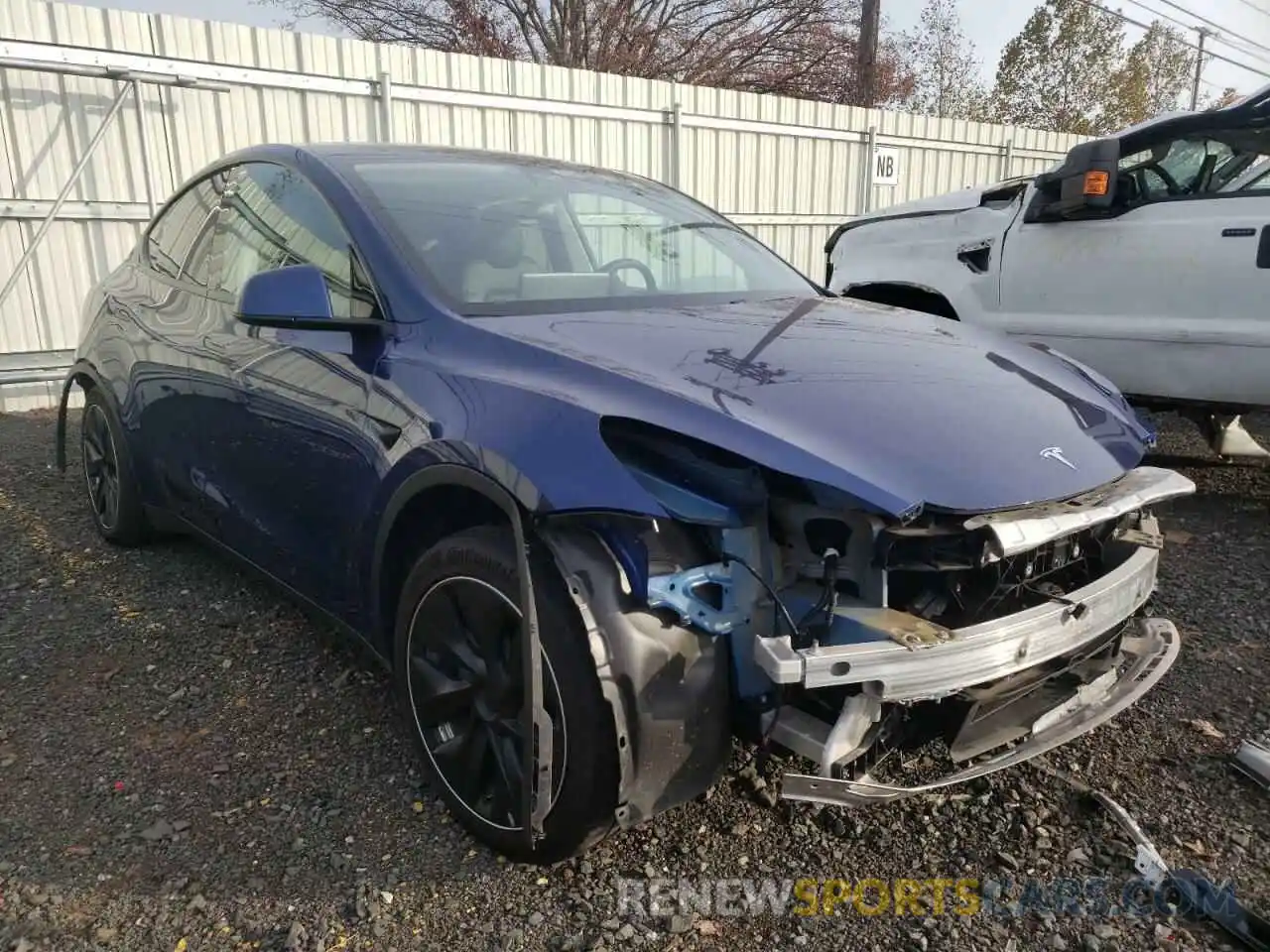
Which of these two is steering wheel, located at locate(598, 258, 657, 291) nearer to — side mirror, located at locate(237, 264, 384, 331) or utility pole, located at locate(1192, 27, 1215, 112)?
side mirror, located at locate(237, 264, 384, 331)

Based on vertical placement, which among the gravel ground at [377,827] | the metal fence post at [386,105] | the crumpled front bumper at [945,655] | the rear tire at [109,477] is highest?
the metal fence post at [386,105]

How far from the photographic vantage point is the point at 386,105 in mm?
8039

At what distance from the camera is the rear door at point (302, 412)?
7.89 feet

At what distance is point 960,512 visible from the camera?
5.92ft

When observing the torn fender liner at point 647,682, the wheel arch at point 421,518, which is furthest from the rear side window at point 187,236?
the torn fender liner at point 647,682

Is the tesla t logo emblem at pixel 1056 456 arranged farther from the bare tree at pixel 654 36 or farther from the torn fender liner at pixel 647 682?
the bare tree at pixel 654 36

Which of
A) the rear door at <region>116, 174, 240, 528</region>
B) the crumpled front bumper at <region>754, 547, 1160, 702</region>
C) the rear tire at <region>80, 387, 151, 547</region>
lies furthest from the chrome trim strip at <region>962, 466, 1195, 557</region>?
the rear tire at <region>80, 387, 151, 547</region>

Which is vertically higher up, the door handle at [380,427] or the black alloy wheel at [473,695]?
the door handle at [380,427]

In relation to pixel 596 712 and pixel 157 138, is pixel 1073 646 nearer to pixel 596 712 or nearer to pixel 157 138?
pixel 596 712

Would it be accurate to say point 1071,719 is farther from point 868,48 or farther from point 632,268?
point 868,48

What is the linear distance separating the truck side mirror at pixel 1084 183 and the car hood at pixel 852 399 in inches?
88.6

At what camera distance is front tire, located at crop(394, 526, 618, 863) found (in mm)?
1821

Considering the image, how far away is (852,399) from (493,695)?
1015mm

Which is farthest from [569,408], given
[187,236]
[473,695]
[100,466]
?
[100,466]
